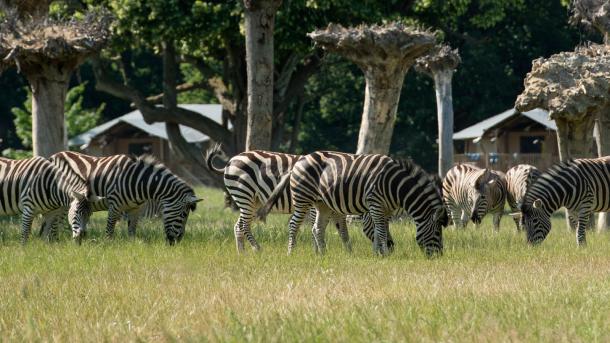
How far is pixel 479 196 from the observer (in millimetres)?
22438

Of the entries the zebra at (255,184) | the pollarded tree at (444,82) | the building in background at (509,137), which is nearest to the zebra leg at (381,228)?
the zebra at (255,184)

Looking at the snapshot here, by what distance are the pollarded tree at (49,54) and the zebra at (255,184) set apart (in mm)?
5474

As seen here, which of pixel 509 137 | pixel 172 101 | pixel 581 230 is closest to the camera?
pixel 581 230

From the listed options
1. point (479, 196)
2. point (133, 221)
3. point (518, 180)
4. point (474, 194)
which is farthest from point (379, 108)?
point (133, 221)

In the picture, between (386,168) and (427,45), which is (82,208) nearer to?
(386,168)

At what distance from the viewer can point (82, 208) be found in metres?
17.6

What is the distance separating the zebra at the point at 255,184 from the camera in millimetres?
17109

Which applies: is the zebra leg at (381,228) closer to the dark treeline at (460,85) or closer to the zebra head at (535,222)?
the zebra head at (535,222)

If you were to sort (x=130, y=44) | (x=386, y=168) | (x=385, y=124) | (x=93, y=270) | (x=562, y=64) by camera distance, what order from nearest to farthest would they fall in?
(x=93, y=270) → (x=386, y=168) → (x=562, y=64) → (x=385, y=124) → (x=130, y=44)

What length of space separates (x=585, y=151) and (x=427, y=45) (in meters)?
4.01

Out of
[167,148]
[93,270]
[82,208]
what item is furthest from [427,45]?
[167,148]

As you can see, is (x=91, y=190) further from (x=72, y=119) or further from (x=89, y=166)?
(x=72, y=119)

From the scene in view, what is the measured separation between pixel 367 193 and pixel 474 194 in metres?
7.45

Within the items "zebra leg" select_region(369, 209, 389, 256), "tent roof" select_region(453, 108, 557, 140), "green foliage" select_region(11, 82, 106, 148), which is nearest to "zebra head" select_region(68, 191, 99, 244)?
"zebra leg" select_region(369, 209, 389, 256)
